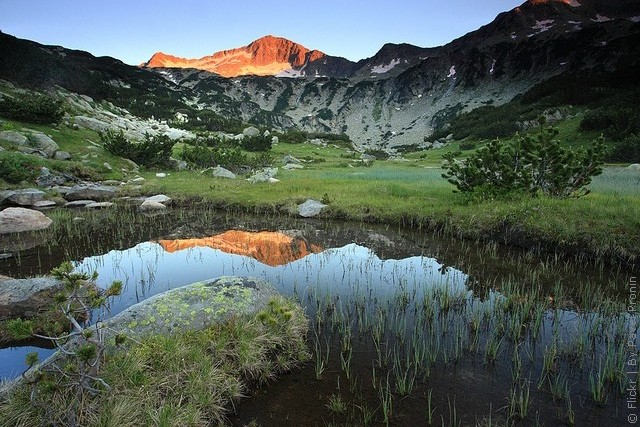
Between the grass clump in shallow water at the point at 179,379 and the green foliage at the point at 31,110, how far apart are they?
143 ft

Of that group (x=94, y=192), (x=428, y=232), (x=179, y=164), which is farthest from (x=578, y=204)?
(x=179, y=164)

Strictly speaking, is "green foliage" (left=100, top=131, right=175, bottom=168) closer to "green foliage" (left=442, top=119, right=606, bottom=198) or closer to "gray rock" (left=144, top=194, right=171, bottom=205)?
"gray rock" (left=144, top=194, right=171, bottom=205)

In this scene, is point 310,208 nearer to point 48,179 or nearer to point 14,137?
point 48,179

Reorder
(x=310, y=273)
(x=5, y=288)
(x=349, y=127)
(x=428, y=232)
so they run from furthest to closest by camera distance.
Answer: (x=349, y=127)
(x=428, y=232)
(x=310, y=273)
(x=5, y=288)

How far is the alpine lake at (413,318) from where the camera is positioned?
5762 millimetres

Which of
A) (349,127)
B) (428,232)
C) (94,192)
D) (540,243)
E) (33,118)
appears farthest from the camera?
(349,127)

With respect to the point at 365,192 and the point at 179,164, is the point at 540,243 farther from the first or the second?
the point at 179,164

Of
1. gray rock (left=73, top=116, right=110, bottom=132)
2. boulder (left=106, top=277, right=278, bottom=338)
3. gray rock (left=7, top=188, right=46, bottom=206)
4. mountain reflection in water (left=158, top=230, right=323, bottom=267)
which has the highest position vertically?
gray rock (left=73, top=116, right=110, bottom=132)

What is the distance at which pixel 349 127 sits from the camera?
171 m

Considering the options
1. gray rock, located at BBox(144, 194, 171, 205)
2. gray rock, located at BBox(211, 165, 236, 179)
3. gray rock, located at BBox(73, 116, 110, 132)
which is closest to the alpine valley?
gray rock, located at BBox(73, 116, 110, 132)

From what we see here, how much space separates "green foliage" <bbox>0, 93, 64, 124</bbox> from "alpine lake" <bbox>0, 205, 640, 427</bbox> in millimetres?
28773

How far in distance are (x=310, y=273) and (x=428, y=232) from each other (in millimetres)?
8123

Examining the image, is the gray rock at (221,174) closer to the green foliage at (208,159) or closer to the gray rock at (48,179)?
the green foliage at (208,159)

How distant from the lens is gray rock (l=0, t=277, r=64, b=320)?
8.36 metres
